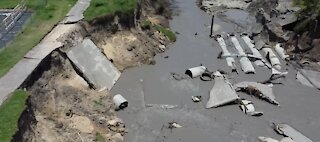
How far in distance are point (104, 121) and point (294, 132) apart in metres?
9.24

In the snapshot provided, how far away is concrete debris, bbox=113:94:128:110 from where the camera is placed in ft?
69.7

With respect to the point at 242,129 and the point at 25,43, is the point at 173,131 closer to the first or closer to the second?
the point at 242,129

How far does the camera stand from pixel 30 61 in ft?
65.7

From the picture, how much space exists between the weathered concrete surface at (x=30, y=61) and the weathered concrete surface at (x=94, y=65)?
3.89 ft

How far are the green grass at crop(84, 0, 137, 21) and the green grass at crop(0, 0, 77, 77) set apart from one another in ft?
5.15

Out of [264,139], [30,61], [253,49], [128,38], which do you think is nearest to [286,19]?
[253,49]

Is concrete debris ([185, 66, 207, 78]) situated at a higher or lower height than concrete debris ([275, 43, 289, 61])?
higher

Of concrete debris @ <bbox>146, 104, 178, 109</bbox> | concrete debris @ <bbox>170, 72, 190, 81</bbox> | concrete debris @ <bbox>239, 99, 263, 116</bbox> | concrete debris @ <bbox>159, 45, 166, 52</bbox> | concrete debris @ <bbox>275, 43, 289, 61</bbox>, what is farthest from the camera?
concrete debris @ <bbox>159, 45, 166, 52</bbox>

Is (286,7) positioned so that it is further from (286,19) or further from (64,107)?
(64,107)

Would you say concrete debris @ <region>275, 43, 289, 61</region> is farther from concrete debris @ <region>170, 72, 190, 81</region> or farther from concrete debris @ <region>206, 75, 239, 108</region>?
concrete debris @ <region>170, 72, 190, 81</region>

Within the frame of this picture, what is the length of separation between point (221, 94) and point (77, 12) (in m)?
10.9

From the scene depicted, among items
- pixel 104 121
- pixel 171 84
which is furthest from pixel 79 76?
pixel 171 84

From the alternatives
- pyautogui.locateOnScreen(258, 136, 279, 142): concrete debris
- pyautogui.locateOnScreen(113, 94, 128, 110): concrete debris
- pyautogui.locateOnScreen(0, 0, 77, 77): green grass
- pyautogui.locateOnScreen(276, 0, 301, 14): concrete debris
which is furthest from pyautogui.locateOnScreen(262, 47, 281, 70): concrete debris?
pyautogui.locateOnScreen(0, 0, 77, 77): green grass

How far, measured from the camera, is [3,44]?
72.7 feet
